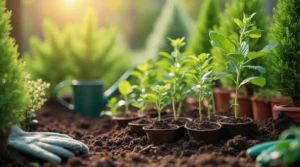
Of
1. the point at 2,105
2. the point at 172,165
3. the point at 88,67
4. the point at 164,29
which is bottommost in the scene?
the point at 172,165

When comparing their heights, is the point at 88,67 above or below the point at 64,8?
below

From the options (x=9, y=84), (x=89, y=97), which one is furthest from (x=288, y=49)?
(x=89, y=97)

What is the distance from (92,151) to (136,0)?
17.8m

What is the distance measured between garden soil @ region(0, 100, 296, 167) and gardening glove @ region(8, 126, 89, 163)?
0.06 meters

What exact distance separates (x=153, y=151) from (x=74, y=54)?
161 inches

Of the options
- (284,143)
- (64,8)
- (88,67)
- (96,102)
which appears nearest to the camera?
(284,143)

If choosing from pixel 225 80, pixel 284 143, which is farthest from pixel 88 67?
pixel 284 143

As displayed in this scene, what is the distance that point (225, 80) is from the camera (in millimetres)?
4691

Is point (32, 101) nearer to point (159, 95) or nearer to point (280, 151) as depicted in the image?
point (159, 95)

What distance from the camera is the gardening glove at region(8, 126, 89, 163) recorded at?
3055mm

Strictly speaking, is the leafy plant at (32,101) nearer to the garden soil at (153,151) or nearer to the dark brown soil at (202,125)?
the garden soil at (153,151)

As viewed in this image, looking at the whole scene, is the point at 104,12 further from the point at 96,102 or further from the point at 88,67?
the point at 96,102

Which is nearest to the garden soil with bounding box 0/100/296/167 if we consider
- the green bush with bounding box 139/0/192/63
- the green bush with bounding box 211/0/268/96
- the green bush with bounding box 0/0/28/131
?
the green bush with bounding box 0/0/28/131

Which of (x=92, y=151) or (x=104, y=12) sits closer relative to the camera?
(x=92, y=151)
